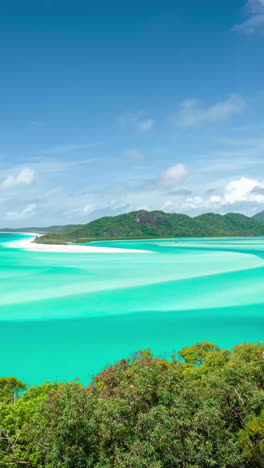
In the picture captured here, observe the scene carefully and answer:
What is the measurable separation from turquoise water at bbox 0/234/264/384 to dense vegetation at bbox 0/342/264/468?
883cm

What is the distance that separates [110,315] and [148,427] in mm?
20080

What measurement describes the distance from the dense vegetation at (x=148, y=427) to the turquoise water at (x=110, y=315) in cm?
883

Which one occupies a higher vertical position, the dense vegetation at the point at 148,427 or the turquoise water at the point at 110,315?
the dense vegetation at the point at 148,427

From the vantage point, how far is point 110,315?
2866cm

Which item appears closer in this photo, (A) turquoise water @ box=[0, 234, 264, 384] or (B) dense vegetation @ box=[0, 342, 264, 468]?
(B) dense vegetation @ box=[0, 342, 264, 468]

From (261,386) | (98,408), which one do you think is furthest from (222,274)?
(98,408)

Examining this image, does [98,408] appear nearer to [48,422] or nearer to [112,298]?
[48,422]

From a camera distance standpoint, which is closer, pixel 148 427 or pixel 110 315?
pixel 148 427

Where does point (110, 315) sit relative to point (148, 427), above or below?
below

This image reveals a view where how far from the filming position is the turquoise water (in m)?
20.9

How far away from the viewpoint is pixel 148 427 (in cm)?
878

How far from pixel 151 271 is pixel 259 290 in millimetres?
16731

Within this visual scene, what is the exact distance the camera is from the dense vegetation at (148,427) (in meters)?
8.09

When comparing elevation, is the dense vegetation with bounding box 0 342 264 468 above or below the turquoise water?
above
